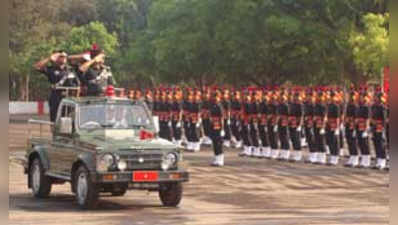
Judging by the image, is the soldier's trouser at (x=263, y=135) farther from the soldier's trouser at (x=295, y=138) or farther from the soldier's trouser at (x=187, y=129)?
the soldier's trouser at (x=187, y=129)

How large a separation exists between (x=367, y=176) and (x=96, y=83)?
6206 mm

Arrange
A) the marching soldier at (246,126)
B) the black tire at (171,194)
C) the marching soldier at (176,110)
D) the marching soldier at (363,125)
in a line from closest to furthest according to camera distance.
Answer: the black tire at (171,194), the marching soldier at (363,125), the marching soldier at (246,126), the marching soldier at (176,110)

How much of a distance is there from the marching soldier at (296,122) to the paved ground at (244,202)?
301 cm

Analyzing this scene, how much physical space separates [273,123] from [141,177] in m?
12.9

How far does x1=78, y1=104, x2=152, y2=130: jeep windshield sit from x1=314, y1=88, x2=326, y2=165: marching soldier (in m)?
9.94

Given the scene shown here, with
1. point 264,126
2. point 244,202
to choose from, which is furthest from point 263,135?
point 244,202

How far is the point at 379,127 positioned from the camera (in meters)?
20.8

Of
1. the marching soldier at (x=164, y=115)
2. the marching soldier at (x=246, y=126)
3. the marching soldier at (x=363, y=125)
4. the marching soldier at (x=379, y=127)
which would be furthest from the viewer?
the marching soldier at (x=164, y=115)

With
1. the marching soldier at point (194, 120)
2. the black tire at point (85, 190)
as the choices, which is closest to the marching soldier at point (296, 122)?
the marching soldier at point (194, 120)

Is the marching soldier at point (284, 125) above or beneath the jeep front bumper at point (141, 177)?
above

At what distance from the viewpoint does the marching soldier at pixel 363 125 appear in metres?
21.2

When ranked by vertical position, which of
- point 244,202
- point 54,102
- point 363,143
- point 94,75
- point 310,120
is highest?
point 94,75

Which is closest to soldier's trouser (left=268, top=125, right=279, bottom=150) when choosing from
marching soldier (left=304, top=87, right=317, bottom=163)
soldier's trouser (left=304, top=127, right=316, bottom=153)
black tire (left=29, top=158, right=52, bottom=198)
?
marching soldier (left=304, top=87, right=317, bottom=163)

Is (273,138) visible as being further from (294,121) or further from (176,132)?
(176,132)
